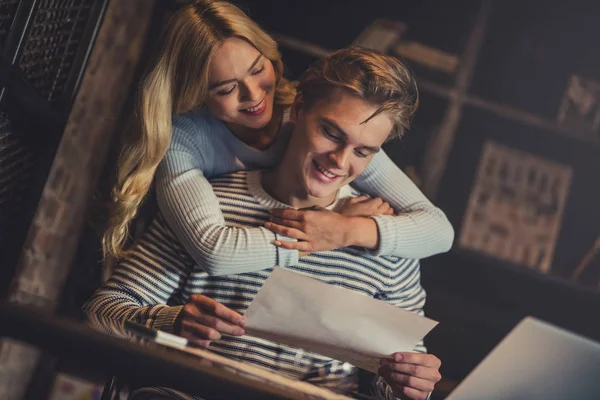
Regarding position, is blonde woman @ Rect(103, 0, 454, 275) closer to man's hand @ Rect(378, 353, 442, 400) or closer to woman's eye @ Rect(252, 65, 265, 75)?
woman's eye @ Rect(252, 65, 265, 75)

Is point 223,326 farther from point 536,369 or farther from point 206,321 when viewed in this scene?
point 536,369

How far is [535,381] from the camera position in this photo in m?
1.11

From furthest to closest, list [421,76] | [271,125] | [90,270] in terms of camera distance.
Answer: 1. [421,76]
2. [90,270]
3. [271,125]

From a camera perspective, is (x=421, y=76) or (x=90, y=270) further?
(x=421, y=76)

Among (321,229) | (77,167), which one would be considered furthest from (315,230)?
(77,167)

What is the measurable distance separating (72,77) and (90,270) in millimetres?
660

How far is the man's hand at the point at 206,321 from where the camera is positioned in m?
1.34

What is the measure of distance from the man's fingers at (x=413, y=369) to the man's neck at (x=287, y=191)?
427 mm

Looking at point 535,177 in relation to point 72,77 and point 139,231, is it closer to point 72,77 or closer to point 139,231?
point 139,231

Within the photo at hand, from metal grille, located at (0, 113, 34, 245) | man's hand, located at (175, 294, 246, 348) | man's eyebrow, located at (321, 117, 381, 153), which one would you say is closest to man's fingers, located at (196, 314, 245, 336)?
man's hand, located at (175, 294, 246, 348)

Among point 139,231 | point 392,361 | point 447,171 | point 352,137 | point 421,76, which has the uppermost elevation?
point 421,76

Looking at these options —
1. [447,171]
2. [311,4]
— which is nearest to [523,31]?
[447,171]

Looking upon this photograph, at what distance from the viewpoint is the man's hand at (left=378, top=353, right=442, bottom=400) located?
1352 millimetres

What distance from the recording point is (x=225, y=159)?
65.7 inches
